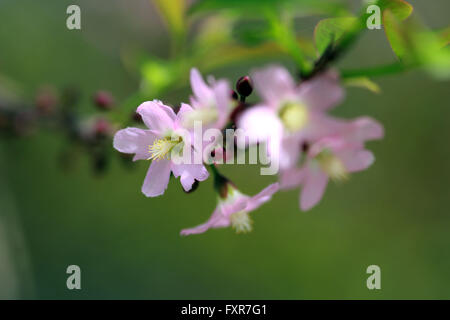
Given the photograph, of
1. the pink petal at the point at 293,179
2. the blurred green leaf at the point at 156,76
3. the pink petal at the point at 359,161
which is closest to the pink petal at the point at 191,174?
the pink petal at the point at 293,179

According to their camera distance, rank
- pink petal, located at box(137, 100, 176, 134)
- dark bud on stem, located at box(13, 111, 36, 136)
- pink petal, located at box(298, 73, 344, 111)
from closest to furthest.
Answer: pink petal, located at box(298, 73, 344, 111) < pink petal, located at box(137, 100, 176, 134) < dark bud on stem, located at box(13, 111, 36, 136)

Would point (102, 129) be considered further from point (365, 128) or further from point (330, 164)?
point (365, 128)

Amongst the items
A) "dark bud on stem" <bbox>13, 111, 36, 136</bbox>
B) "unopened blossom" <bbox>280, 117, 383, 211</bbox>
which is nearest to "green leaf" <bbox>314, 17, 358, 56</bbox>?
"unopened blossom" <bbox>280, 117, 383, 211</bbox>

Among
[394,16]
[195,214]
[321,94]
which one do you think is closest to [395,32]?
[394,16]

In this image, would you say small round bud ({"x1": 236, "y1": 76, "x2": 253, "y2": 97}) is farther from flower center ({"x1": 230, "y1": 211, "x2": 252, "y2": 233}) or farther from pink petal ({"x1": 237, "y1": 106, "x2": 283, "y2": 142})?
flower center ({"x1": 230, "y1": 211, "x2": 252, "y2": 233})

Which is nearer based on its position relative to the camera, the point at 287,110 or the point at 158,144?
the point at 287,110

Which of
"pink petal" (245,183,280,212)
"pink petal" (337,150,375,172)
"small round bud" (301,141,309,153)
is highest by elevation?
"pink petal" (337,150,375,172)

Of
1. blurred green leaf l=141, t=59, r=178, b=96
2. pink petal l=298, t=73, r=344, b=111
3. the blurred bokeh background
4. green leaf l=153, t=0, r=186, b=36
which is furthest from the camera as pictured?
the blurred bokeh background
